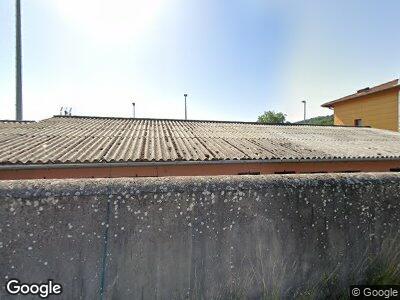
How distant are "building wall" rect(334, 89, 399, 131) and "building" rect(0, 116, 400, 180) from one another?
9964 millimetres

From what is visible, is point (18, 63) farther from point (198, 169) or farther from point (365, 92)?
point (365, 92)

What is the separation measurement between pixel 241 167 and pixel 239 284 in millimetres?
4289

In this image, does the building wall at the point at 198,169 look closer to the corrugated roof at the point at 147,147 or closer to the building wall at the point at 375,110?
the corrugated roof at the point at 147,147

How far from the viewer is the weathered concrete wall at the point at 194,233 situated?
6.82 ft

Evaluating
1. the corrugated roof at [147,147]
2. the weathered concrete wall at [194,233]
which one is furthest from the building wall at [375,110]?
the weathered concrete wall at [194,233]

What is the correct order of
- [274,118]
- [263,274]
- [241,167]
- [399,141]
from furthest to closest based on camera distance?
[274,118]
[399,141]
[241,167]
[263,274]

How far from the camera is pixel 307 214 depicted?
97.6 inches

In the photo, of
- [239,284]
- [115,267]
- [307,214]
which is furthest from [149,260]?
[307,214]

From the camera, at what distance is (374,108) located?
59.5 ft

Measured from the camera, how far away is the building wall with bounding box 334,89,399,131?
16.6m

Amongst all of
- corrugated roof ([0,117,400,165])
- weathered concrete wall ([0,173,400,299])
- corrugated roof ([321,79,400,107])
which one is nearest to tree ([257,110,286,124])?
corrugated roof ([321,79,400,107])

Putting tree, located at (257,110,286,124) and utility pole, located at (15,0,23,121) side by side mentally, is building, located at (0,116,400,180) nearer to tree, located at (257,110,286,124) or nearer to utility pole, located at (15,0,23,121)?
utility pole, located at (15,0,23,121)

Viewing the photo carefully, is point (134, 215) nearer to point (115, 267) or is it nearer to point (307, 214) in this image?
point (115, 267)

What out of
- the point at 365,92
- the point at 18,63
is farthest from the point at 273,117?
the point at 18,63
